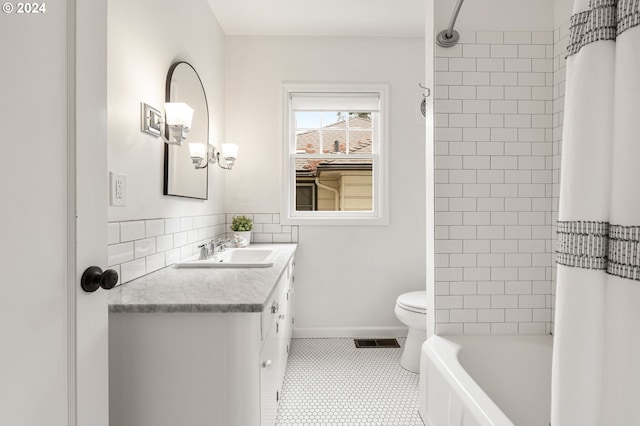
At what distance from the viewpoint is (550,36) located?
1717 millimetres

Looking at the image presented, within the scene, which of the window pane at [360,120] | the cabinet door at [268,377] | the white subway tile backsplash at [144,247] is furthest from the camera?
the window pane at [360,120]

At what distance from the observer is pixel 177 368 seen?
1070 mm

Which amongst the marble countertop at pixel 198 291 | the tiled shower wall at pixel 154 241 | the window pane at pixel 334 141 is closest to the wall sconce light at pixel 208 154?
the tiled shower wall at pixel 154 241

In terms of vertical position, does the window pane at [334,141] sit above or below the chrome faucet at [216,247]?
above

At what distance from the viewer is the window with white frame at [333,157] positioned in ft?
9.78

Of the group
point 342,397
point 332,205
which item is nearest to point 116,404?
point 342,397

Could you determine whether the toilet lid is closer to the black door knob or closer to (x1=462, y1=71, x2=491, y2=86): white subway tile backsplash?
(x1=462, y1=71, x2=491, y2=86): white subway tile backsplash

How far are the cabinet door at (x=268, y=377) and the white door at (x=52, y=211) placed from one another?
1.76ft

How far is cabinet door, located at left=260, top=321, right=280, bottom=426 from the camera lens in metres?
1.27

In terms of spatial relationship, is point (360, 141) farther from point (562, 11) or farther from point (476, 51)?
point (562, 11)

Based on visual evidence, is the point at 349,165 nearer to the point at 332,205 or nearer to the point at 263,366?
the point at 332,205

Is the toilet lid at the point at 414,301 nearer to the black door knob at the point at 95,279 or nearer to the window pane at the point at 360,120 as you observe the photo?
the window pane at the point at 360,120

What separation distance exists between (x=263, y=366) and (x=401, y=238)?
1.92 metres

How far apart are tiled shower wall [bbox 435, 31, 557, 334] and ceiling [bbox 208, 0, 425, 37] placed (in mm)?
1116
